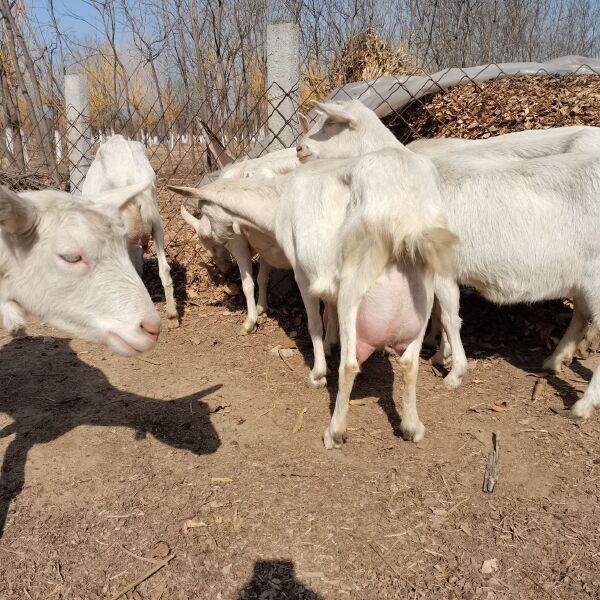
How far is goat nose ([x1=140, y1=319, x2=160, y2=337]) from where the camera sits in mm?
2627

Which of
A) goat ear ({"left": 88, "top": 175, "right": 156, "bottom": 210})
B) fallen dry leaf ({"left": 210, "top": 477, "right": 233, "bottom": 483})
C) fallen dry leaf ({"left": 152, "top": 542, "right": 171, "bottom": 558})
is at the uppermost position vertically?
goat ear ({"left": 88, "top": 175, "right": 156, "bottom": 210})

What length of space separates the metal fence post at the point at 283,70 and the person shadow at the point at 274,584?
16.1 feet

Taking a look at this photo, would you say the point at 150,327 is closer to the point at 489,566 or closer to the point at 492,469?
the point at 489,566

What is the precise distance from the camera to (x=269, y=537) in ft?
9.03

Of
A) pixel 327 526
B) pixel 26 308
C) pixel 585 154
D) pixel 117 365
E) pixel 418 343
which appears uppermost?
pixel 585 154

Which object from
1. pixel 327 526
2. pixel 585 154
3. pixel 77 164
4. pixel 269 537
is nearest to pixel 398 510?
pixel 327 526

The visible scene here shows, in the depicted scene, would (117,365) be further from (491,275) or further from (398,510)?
(491,275)

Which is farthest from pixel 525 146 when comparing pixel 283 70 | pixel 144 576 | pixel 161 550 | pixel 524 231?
pixel 144 576

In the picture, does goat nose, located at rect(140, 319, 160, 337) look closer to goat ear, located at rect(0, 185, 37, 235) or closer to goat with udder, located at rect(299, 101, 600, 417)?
goat ear, located at rect(0, 185, 37, 235)

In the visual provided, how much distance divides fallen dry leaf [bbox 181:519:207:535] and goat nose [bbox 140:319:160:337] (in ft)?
3.34

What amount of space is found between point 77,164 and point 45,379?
4582 millimetres

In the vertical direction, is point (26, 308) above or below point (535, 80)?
below

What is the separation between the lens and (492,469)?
321 centimetres

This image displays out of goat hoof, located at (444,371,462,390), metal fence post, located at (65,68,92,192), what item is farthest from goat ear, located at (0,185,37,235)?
metal fence post, located at (65,68,92,192)
